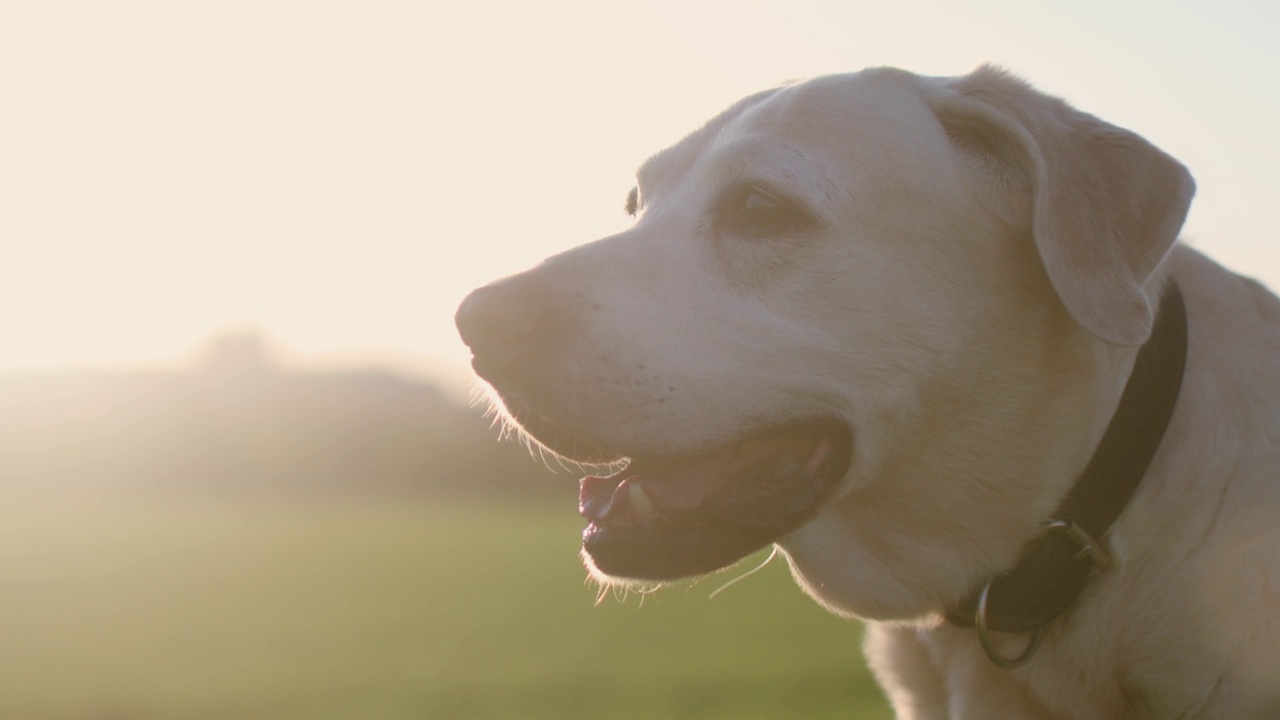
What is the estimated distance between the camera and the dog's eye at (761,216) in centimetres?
304

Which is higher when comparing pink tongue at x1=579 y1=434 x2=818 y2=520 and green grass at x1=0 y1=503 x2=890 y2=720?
pink tongue at x1=579 y1=434 x2=818 y2=520

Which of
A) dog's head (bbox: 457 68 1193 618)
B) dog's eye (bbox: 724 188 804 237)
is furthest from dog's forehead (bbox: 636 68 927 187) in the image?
dog's eye (bbox: 724 188 804 237)

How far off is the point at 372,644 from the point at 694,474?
5231 mm

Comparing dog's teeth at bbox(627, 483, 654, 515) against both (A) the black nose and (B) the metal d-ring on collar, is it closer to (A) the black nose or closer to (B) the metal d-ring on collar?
(A) the black nose

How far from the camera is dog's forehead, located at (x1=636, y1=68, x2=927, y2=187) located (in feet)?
10.3

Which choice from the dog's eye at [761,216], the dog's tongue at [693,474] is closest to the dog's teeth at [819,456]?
the dog's tongue at [693,474]

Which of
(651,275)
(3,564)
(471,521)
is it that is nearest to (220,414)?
(471,521)

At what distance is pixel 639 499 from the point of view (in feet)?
9.61

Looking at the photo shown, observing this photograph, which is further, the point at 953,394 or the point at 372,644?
the point at 372,644

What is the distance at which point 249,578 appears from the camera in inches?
401

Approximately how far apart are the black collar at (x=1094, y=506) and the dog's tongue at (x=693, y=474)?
1.92 ft

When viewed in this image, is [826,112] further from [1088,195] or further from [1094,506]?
[1094,506]

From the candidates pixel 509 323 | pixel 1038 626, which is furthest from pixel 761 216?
pixel 1038 626

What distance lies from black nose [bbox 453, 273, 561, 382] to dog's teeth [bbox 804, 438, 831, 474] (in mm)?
764
